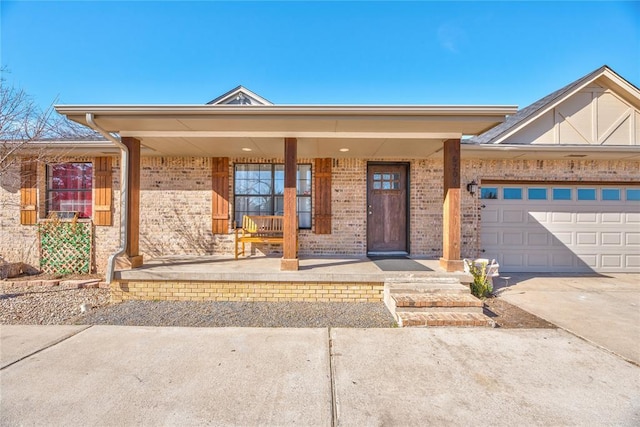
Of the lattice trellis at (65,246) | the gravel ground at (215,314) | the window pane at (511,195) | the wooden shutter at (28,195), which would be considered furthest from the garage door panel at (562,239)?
the wooden shutter at (28,195)

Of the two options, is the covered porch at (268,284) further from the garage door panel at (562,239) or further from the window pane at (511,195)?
the garage door panel at (562,239)

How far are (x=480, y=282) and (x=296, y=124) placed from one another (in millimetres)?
4014

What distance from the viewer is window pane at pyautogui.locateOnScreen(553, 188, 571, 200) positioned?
693 cm

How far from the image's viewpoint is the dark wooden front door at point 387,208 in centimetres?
686

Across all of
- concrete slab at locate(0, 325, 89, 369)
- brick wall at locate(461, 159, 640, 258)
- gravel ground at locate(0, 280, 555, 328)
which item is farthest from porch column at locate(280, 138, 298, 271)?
brick wall at locate(461, 159, 640, 258)

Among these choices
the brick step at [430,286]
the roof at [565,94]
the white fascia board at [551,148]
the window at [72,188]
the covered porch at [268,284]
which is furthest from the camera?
the window at [72,188]

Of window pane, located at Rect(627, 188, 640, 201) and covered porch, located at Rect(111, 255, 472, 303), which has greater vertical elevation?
window pane, located at Rect(627, 188, 640, 201)

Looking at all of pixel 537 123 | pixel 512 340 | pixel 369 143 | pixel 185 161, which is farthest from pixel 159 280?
pixel 537 123

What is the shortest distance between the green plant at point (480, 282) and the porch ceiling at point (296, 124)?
233 cm

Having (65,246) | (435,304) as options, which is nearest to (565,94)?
(435,304)

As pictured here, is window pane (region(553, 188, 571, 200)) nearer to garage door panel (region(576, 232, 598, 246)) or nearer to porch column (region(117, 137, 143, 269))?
garage door panel (region(576, 232, 598, 246))

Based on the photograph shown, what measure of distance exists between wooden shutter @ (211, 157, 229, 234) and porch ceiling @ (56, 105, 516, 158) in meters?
0.98

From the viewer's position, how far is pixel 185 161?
6797mm

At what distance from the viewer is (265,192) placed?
6887mm
